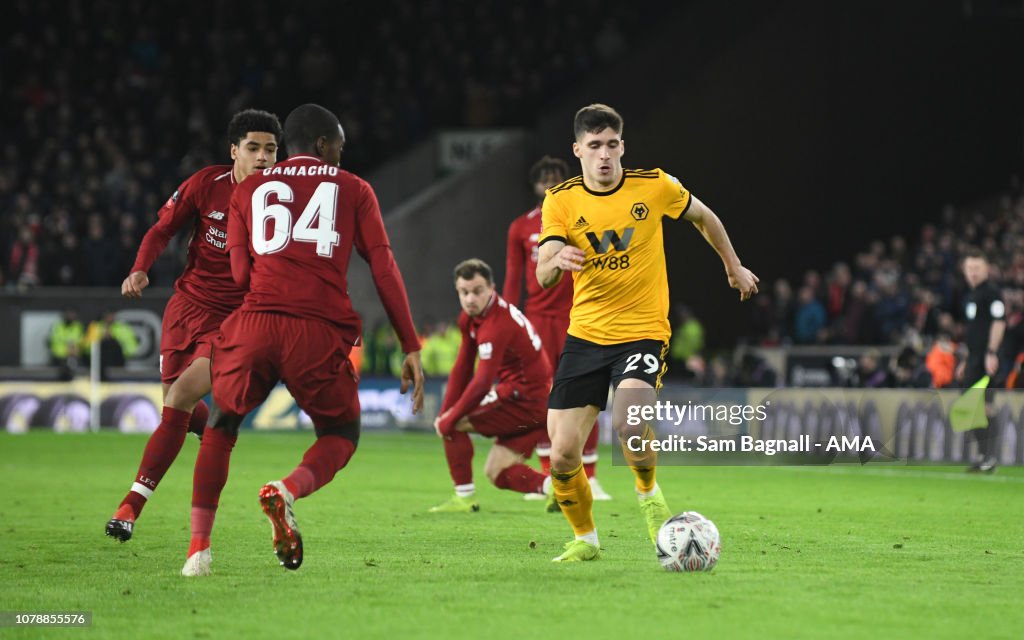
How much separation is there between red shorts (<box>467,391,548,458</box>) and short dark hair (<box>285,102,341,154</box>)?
448 cm

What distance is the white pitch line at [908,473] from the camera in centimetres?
1525

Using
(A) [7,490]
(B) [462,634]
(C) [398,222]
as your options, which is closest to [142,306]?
(C) [398,222]

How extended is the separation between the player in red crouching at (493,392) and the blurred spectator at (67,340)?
15.0 m

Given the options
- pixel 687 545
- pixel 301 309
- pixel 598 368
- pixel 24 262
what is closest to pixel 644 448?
pixel 598 368

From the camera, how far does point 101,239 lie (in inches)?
1053

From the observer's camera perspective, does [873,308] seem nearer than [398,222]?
Yes

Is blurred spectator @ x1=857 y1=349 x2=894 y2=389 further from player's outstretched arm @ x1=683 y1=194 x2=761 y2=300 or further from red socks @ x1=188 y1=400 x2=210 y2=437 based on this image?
red socks @ x1=188 y1=400 x2=210 y2=437

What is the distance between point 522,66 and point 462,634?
1094 inches

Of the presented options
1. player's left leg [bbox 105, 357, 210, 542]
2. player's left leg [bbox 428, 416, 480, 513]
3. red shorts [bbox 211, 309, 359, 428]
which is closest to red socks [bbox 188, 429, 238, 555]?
red shorts [bbox 211, 309, 359, 428]

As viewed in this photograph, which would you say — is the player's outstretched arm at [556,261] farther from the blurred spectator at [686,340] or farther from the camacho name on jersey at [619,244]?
the blurred spectator at [686,340]

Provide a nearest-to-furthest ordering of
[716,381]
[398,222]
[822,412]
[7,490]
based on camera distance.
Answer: [7,490]
[822,412]
[716,381]
[398,222]

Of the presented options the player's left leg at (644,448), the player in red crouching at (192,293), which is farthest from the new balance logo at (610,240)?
the player in red crouching at (192,293)

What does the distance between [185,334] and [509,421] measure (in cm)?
330

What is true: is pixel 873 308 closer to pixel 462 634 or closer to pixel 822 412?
pixel 822 412
